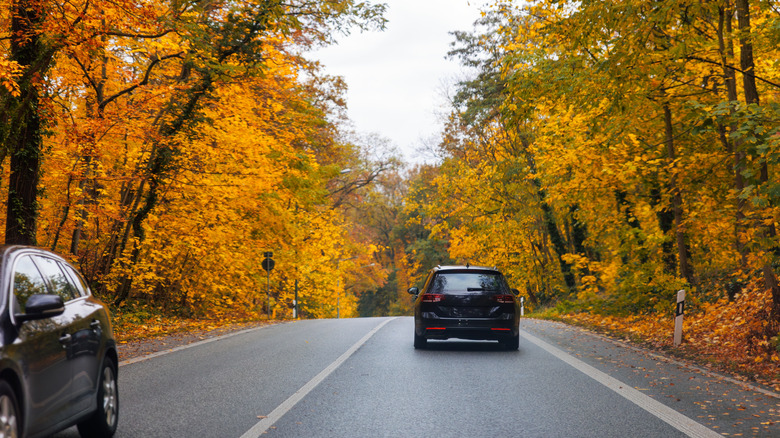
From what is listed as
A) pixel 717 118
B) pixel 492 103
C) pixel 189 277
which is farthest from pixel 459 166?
pixel 717 118

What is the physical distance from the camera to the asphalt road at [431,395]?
257 inches

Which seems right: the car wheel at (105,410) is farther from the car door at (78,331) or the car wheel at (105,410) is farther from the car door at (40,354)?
the car door at (40,354)

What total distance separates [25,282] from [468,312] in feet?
29.6

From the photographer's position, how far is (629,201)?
2094cm

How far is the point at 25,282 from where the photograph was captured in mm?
5211

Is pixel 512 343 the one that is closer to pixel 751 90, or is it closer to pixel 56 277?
pixel 751 90

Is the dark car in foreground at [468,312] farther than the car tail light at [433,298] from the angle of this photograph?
No

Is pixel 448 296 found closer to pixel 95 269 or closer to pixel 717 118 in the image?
pixel 717 118

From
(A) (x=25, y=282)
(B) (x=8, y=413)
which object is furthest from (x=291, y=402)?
(B) (x=8, y=413)

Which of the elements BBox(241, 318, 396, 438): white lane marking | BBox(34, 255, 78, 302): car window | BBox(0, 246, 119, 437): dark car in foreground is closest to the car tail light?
BBox(241, 318, 396, 438): white lane marking

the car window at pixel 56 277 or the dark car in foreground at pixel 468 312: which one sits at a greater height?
the car window at pixel 56 277

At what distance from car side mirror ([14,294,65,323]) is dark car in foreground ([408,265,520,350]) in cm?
902

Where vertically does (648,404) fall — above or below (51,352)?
below

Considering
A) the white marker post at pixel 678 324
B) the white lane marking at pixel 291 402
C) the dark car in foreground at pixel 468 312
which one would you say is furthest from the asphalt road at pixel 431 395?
the white marker post at pixel 678 324
